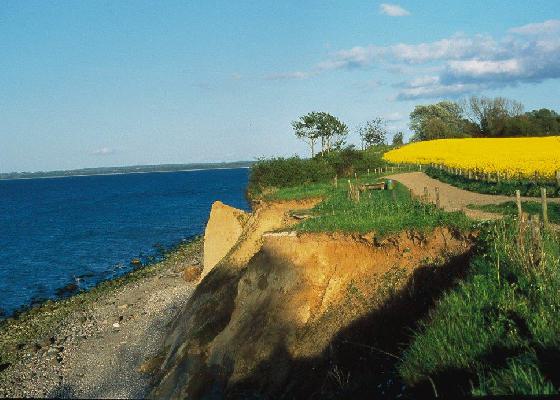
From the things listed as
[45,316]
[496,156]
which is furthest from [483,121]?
[45,316]

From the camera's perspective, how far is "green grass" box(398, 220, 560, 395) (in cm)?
730

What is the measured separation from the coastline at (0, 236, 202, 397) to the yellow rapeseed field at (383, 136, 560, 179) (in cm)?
2656

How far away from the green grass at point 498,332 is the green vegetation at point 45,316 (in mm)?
23317

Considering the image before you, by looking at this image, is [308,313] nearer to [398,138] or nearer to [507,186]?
[507,186]

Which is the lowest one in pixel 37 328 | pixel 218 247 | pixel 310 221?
pixel 37 328

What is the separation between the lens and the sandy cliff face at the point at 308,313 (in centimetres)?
1402

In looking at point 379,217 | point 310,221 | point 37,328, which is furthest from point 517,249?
point 37,328

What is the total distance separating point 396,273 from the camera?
15.2 m

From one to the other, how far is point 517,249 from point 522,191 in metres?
20.4

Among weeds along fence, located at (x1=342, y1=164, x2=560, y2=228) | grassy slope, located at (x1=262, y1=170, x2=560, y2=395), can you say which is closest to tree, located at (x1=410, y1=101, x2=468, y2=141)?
weeds along fence, located at (x1=342, y1=164, x2=560, y2=228)

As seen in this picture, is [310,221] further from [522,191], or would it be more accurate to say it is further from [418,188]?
[418,188]

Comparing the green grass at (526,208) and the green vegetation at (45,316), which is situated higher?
the green grass at (526,208)

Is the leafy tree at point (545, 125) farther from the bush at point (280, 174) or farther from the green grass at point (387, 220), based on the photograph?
the green grass at point (387, 220)

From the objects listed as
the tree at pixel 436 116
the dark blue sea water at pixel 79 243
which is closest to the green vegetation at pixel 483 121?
the tree at pixel 436 116
